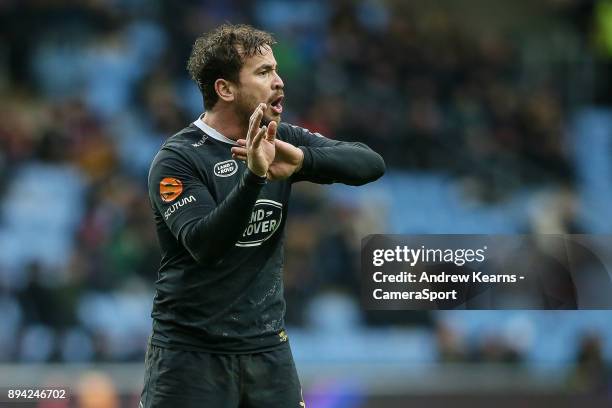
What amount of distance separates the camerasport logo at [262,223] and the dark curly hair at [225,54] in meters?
0.45

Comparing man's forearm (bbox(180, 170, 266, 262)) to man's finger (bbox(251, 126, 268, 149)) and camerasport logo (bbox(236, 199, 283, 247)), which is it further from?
camerasport logo (bbox(236, 199, 283, 247))

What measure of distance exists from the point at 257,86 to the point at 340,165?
415 mm

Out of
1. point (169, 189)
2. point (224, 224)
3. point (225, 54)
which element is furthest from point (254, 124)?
point (225, 54)

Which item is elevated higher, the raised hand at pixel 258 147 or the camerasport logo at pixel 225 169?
the camerasport logo at pixel 225 169

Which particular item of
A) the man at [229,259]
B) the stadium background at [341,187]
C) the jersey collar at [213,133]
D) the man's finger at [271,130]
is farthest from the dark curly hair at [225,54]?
the stadium background at [341,187]

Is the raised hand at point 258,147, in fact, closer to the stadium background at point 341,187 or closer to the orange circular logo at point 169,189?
the orange circular logo at point 169,189

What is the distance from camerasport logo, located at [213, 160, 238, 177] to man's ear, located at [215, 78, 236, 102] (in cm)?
26

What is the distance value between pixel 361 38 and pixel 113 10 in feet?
8.91

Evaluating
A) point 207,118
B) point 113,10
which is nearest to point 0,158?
point 113,10

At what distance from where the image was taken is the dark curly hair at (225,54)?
162 inches

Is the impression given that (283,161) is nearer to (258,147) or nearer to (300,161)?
(300,161)

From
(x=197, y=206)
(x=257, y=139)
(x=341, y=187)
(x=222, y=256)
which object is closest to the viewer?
(x=257, y=139)

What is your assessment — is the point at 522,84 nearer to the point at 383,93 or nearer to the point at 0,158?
the point at 383,93

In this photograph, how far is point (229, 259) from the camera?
12.9 feet
